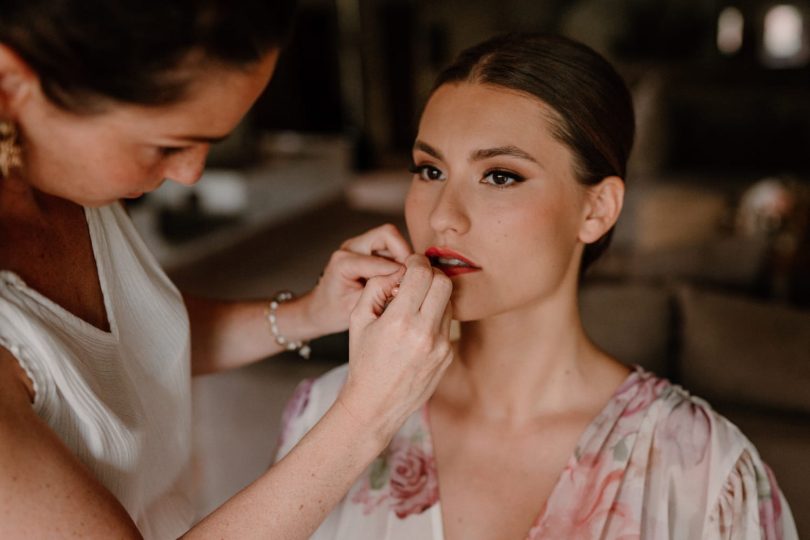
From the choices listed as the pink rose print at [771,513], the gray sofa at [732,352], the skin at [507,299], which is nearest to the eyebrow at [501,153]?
the skin at [507,299]

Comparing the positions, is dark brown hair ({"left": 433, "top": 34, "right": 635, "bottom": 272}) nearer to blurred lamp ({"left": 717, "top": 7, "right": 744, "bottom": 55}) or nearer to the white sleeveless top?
the white sleeveless top

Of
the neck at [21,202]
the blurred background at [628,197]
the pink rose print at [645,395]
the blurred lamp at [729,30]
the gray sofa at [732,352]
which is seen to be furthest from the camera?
the blurred lamp at [729,30]

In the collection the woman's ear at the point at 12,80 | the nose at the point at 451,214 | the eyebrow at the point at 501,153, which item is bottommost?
the nose at the point at 451,214

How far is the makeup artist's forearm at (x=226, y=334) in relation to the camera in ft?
A: 4.46

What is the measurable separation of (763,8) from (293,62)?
5.48 metres

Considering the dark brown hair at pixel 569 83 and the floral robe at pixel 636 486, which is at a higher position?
the dark brown hair at pixel 569 83

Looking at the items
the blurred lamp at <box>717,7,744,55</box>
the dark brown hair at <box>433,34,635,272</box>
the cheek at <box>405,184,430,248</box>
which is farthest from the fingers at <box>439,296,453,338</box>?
the blurred lamp at <box>717,7,744,55</box>

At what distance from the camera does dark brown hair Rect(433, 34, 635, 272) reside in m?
1.23

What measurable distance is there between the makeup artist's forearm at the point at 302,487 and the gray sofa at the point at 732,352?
0.86 meters

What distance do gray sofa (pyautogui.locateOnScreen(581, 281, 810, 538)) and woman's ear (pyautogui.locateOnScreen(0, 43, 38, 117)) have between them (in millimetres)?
1283

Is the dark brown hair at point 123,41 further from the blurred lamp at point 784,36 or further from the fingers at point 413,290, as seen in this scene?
the blurred lamp at point 784,36

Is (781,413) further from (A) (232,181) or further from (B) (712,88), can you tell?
(B) (712,88)

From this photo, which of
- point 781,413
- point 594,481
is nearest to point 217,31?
point 594,481

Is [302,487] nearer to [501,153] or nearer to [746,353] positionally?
[501,153]
